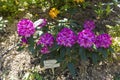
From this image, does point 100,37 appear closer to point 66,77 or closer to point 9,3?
point 66,77

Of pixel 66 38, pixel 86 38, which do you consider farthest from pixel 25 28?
pixel 86 38

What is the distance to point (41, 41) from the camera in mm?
2732

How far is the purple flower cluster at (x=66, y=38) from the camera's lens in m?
2.63

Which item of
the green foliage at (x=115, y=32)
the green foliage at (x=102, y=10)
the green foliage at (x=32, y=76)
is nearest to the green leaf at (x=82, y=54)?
the green foliage at (x=32, y=76)

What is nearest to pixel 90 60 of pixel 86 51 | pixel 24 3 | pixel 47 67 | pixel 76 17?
pixel 86 51

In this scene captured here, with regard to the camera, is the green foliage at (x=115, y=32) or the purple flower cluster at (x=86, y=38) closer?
the purple flower cluster at (x=86, y=38)

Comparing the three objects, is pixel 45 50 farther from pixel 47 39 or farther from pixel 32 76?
pixel 32 76

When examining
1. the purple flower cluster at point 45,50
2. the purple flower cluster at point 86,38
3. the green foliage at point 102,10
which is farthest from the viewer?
the green foliage at point 102,10

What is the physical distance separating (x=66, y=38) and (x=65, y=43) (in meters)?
0.04

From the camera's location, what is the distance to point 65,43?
8.66 ft

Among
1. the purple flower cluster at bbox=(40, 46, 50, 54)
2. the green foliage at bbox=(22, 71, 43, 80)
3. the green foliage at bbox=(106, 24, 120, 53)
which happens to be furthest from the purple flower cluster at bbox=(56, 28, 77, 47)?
the green foliage at bbox=(106, 24, 120, 53)

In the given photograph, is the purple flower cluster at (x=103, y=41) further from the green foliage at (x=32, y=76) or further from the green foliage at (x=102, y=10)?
the green foliage at (x=102, y=10)

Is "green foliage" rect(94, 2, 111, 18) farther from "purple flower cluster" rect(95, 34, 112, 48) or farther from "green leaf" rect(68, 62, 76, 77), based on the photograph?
"green leaf" rect(68, 62, 76, 77)

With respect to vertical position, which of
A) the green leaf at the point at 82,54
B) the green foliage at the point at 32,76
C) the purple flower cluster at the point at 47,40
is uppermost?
the purple flower cluster at the point at 47,40
